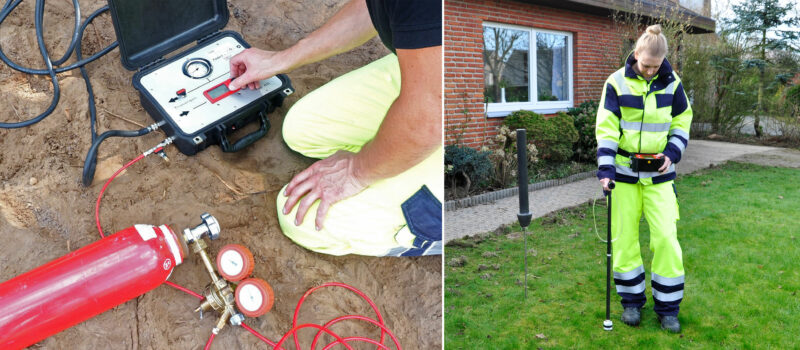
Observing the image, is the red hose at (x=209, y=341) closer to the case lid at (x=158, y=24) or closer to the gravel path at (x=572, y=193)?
the case lid at (x=158, y=24)

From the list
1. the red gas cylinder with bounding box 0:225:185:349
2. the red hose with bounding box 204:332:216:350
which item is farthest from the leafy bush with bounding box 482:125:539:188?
the red gas cylinder with bounding box 0:225:185:349

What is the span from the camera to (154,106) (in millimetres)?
1121

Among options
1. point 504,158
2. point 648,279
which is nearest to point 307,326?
point 504,158

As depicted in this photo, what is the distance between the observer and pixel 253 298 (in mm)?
989

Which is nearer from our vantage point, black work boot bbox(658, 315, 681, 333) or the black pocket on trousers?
the black pocket on trousers

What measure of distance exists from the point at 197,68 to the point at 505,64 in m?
2.48

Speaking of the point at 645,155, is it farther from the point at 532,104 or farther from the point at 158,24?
the point at 532,104

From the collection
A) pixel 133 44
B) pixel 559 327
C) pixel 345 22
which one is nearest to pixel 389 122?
pixel 345 22

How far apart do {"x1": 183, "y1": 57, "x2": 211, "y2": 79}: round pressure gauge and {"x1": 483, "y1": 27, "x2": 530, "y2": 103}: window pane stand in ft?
5.85

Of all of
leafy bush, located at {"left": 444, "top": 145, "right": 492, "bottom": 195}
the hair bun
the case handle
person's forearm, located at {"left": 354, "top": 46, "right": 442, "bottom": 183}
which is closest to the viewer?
person's forearm, located at {"left": 354, "top": 46, "right": 442, "bottom": 183}

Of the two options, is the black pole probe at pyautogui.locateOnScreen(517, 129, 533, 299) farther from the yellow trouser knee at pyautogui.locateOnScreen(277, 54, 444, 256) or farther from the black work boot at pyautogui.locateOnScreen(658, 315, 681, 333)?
the black work boot at pyautogui.locateOnScreen(658, 315, 681, 333)

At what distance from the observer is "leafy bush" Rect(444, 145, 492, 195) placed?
68.3 inches

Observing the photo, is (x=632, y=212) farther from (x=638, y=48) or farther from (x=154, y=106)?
(x=154, y=106)

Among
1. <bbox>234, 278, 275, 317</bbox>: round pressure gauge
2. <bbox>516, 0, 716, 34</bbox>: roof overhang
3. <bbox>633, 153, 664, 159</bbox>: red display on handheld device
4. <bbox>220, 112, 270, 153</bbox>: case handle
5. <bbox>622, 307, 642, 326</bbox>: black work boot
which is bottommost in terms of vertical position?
<bbox>622, 307, 642, 326</bbox>: black work boot
